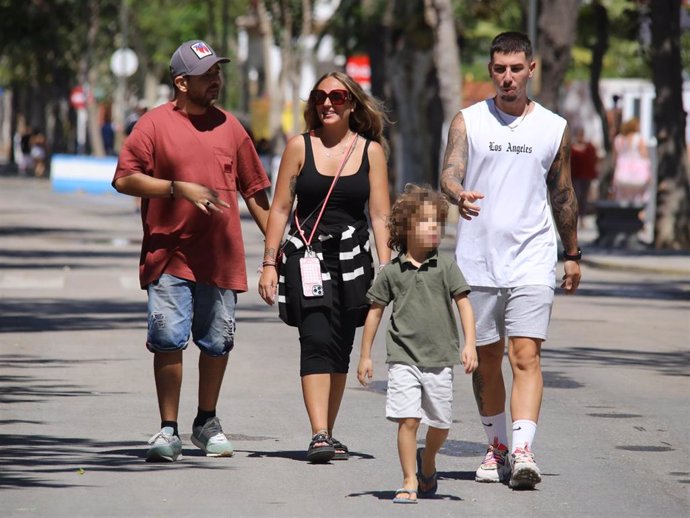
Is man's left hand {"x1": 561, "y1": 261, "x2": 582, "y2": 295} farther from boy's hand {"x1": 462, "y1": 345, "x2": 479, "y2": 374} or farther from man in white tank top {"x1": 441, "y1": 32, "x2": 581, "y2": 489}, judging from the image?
boy's hand {"x1": 462, "y1": 345, "x2": 479, "y2": 374}

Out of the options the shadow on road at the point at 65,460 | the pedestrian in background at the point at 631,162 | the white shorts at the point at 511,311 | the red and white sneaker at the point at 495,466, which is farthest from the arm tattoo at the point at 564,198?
the pedestrian in background at the point at 631,162

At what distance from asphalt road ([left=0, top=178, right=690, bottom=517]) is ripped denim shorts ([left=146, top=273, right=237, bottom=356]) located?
22.1 inches

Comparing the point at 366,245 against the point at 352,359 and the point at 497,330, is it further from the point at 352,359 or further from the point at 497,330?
the point at 352,359

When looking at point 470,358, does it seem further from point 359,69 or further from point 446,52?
point 359,69

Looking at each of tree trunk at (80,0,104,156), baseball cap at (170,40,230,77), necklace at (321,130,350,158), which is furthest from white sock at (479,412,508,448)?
tree trunk at (80,0,104,156)

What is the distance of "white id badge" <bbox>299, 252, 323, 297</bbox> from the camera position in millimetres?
8633

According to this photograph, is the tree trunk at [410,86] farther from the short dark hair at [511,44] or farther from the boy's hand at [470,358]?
the boy's hand at [470,358]

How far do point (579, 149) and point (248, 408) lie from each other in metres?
25.6

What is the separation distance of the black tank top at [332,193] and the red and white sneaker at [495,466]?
4.34 ft

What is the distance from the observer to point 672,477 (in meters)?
8.36

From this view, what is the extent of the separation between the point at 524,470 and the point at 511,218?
1.10 metres

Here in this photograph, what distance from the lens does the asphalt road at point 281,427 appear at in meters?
7.63

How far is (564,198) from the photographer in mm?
8359

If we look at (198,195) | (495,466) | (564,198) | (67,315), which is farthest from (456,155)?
(67,315)
